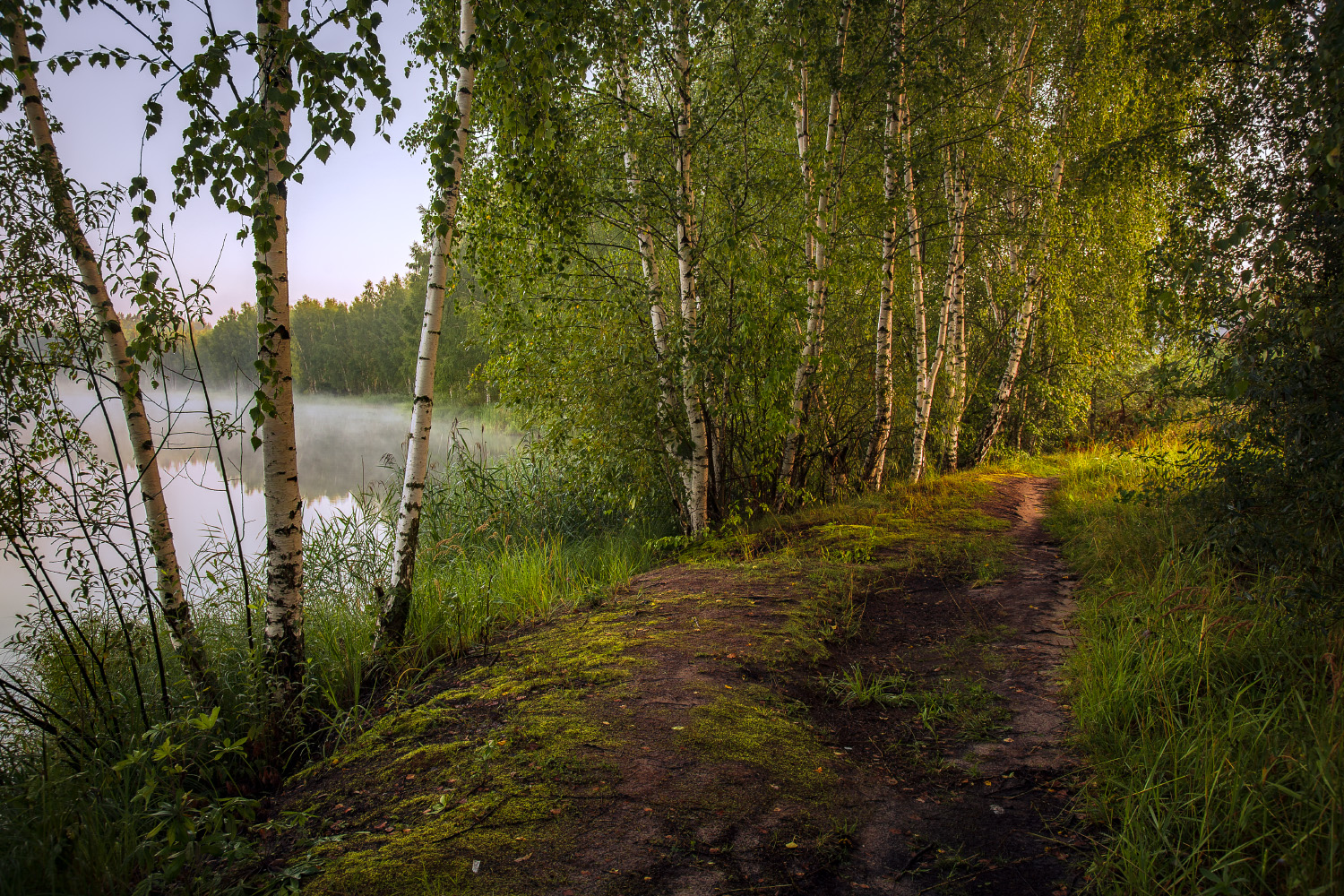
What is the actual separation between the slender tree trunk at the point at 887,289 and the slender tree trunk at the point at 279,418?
A: 659 cm

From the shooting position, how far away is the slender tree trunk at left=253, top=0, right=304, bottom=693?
292 cm

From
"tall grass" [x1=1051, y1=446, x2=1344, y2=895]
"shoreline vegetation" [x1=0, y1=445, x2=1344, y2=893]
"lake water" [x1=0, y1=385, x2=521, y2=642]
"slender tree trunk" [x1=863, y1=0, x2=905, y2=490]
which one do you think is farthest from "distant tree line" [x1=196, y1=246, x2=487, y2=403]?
"tall grass" [x1=1051, y1=446, x2=1344, y2=895]

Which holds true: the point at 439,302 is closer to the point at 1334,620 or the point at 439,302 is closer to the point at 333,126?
the point at 333,126

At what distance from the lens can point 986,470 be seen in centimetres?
1250

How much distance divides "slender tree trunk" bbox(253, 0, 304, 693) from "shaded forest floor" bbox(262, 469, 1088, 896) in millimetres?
636

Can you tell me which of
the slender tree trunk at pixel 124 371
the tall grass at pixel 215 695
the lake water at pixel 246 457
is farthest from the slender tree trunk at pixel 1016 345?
the slender tree trunk at pixel 124 371

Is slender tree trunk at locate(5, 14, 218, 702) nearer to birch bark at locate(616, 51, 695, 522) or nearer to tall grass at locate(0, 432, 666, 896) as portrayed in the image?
tall grass at locate(0, 432, 666, 896)

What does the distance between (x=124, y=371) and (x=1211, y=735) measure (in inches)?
197

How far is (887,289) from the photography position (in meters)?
8.52

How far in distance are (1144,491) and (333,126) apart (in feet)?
20.4

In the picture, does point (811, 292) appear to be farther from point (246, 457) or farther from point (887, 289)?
point (246, 457)

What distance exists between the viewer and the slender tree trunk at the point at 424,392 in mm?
4053

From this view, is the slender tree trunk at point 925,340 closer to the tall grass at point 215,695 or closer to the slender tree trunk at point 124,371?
the tall grass at point 215,695

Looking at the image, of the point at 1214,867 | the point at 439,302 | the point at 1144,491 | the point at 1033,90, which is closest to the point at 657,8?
the point at 439,302
